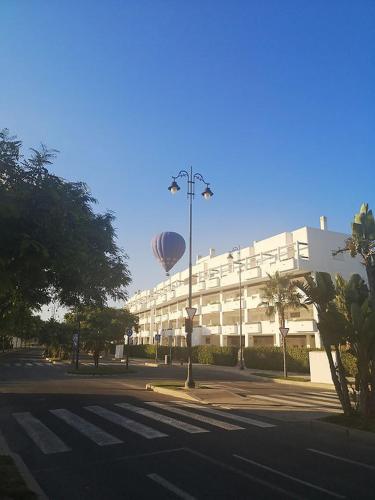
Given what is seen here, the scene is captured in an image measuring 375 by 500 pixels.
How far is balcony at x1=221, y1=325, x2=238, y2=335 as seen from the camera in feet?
182

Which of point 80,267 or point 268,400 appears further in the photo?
point 268,400

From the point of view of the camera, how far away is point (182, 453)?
9219mm

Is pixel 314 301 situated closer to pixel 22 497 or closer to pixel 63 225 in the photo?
pixel 63 225

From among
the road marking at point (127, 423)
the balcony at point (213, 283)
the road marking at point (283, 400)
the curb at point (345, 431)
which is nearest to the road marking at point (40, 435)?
the road marking at point (127, 423)

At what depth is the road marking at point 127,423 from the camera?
11.1 metres

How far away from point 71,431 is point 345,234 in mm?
43886

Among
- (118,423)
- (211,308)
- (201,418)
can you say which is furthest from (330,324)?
(211,308)

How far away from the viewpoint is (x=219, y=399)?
18641mm

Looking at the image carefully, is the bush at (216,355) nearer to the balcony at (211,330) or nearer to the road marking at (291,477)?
the balcony at (211,330)

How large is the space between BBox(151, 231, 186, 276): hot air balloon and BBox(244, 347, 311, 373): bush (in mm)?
12465

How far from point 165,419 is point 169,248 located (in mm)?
33277

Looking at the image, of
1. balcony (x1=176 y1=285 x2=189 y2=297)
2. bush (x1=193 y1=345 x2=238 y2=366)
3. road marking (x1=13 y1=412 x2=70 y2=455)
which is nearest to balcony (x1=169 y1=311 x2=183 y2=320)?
balcony (x1=176 y1=285 x2=189 y2=297)

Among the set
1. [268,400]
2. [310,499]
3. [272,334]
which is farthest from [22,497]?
[272,334]

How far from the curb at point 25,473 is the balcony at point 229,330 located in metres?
47.3
